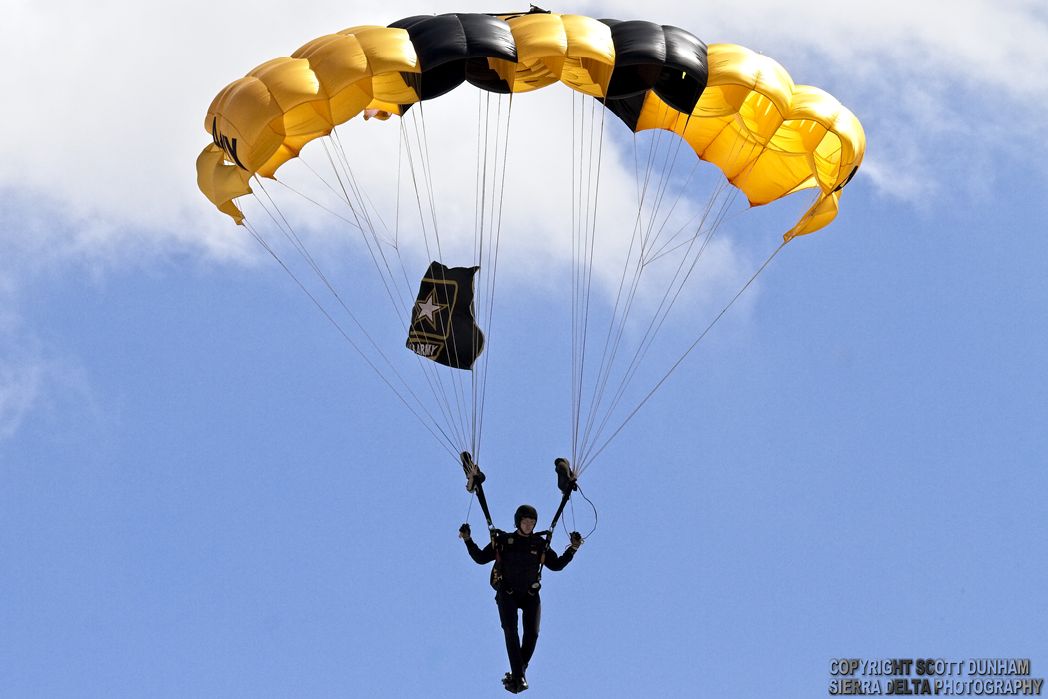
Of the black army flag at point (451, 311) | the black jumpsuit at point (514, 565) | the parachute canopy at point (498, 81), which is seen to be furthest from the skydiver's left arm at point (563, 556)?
the parachute canopy at point (498, 81)

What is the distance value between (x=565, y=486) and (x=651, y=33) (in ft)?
16.9

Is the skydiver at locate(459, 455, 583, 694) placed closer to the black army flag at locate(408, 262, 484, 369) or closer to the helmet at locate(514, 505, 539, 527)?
the helmet at locate(514, 505, 539, 527)

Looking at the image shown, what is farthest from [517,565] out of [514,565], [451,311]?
[451,311]

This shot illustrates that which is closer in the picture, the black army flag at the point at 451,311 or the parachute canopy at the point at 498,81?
the parachute canopy at the point at 498,81

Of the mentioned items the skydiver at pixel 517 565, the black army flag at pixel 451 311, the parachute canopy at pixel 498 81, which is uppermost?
the parachute canopy at pixel 498 81

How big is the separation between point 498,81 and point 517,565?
17.8 ft

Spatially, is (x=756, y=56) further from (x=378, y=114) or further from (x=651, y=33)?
(x=378, y=114)

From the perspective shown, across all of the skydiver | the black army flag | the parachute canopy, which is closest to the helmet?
the skydiver

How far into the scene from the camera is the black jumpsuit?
22125 millimetres

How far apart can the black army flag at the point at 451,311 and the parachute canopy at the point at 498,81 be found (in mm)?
2171

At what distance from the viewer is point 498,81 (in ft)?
74.4

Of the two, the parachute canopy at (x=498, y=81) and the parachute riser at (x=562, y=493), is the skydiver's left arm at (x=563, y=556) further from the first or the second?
the parachute canopy at (x=498, y=81)

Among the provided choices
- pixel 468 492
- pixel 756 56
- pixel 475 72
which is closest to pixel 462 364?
pixel 468 492

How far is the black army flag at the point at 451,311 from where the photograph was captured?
2400cm
